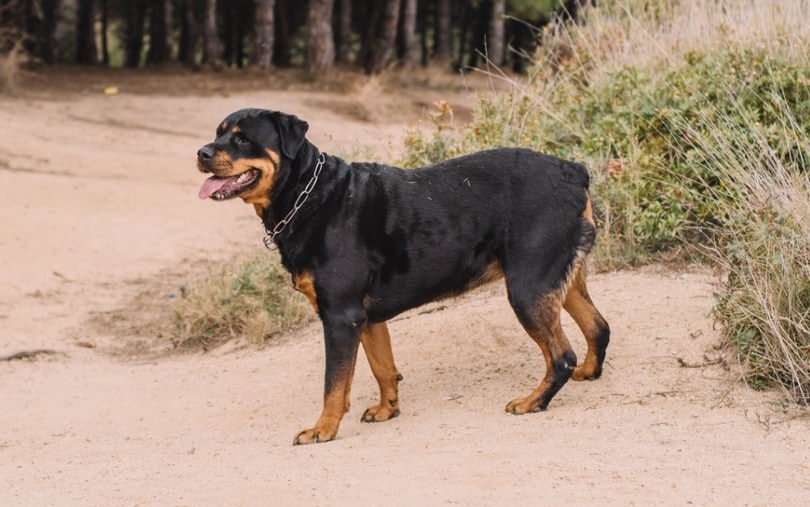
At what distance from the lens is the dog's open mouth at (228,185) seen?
5.54 meters

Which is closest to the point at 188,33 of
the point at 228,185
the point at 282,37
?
the point at 282,37

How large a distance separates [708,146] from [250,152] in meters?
3.15

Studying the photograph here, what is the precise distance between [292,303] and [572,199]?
332 cm

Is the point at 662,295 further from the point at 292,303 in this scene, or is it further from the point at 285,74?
the point at 285,74

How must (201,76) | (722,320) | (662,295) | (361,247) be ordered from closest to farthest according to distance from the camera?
1. (361,247)
2. (722,320)
3. (662,295)
4. (201,76)

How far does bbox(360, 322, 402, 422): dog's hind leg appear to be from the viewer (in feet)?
19.9

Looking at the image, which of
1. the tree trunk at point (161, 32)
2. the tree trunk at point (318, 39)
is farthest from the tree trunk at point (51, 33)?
the tree trunk at point (318, 39)

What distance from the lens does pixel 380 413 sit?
607 cm

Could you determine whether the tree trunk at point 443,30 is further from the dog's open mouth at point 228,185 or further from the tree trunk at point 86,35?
the dog's open mouth at point 228,185

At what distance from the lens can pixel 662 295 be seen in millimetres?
7266

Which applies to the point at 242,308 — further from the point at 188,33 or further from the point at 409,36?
the point at 188,33

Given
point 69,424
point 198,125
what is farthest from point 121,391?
point 198,125

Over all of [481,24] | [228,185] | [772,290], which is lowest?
[481,24]

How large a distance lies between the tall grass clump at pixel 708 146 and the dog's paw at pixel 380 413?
1841 mm
